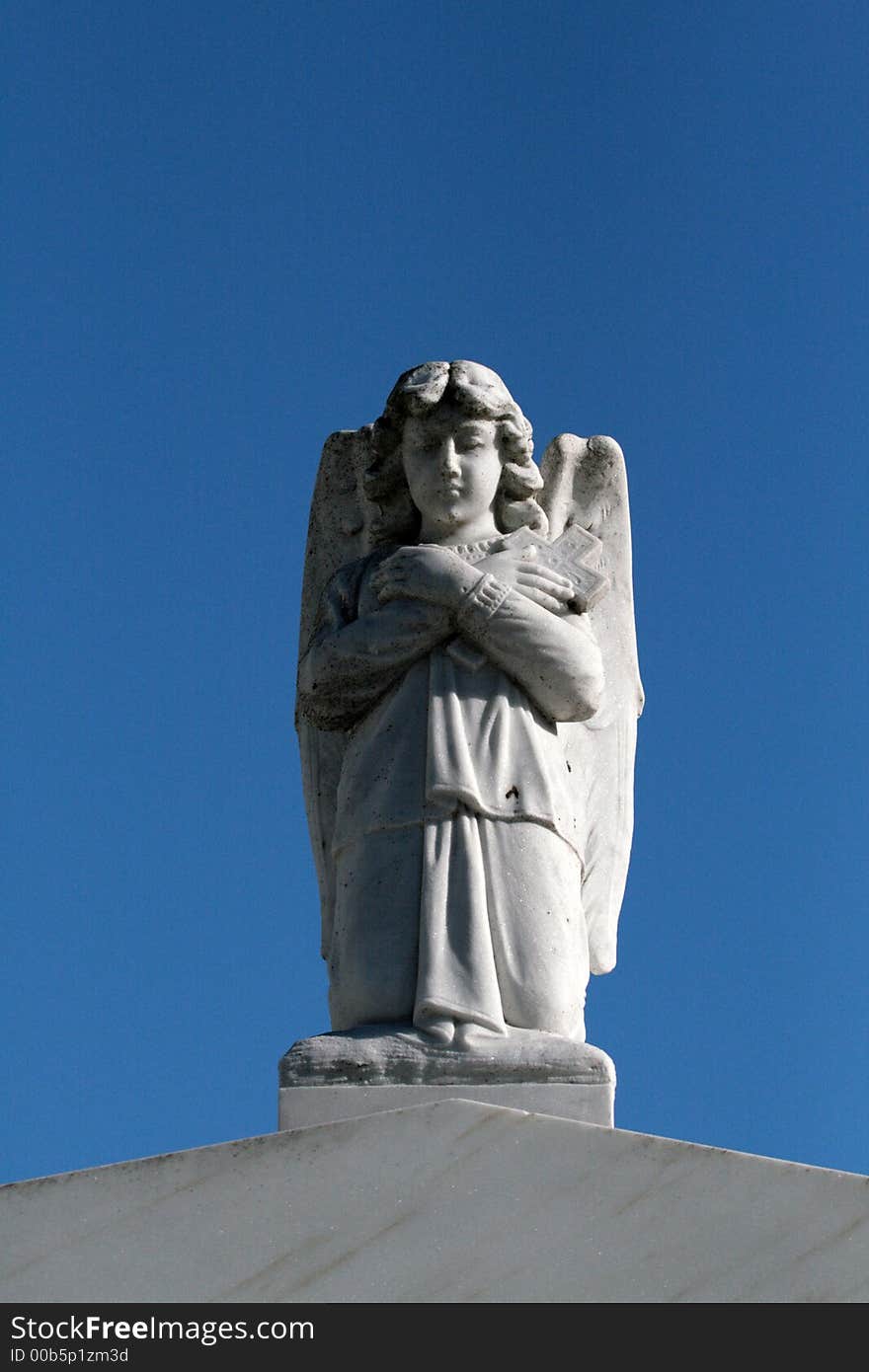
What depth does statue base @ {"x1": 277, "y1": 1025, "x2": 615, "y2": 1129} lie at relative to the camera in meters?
7.47

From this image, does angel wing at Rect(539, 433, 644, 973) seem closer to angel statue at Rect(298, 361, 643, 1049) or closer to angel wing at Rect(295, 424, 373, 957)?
angel statue at Rect(298, 361, 643, 1049)

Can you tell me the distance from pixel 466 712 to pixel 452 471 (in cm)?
106

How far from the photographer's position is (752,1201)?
6.75 m

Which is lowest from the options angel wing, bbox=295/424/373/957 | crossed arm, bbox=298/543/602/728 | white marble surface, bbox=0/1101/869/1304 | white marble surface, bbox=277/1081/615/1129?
white marble surface, bbox=0/1101/869/1304

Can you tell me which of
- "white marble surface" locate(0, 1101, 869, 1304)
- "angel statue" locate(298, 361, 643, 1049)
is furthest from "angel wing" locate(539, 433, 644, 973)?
"white marble surface" locate(0, 1101, 869, 1304)

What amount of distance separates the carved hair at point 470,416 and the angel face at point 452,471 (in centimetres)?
4

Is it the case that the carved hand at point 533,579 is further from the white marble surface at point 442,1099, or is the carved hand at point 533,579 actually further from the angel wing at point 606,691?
the white marble surface at point 442,1099

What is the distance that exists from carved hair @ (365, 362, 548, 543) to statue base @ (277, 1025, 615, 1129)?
240cm

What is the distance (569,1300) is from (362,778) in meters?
2.42

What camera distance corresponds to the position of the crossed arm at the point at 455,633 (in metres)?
8.42

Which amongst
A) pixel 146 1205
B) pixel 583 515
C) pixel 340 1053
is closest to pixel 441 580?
pixel 583 515

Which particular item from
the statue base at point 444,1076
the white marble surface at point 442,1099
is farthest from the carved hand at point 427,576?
the white marble surface at point 442,1099

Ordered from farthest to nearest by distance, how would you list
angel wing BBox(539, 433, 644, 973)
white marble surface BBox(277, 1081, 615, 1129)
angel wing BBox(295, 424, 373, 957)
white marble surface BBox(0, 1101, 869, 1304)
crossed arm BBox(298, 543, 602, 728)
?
angel wing BBox(295, 424, 373, 957) < angel wing BBox(539, 433, 644, 973) < crossed arm BBox(298, 543, 602, 728) < white marble surface BBox(277, 1081, 615, 1129) < white marble surface BBox(0, 1101, 869, 1304)
